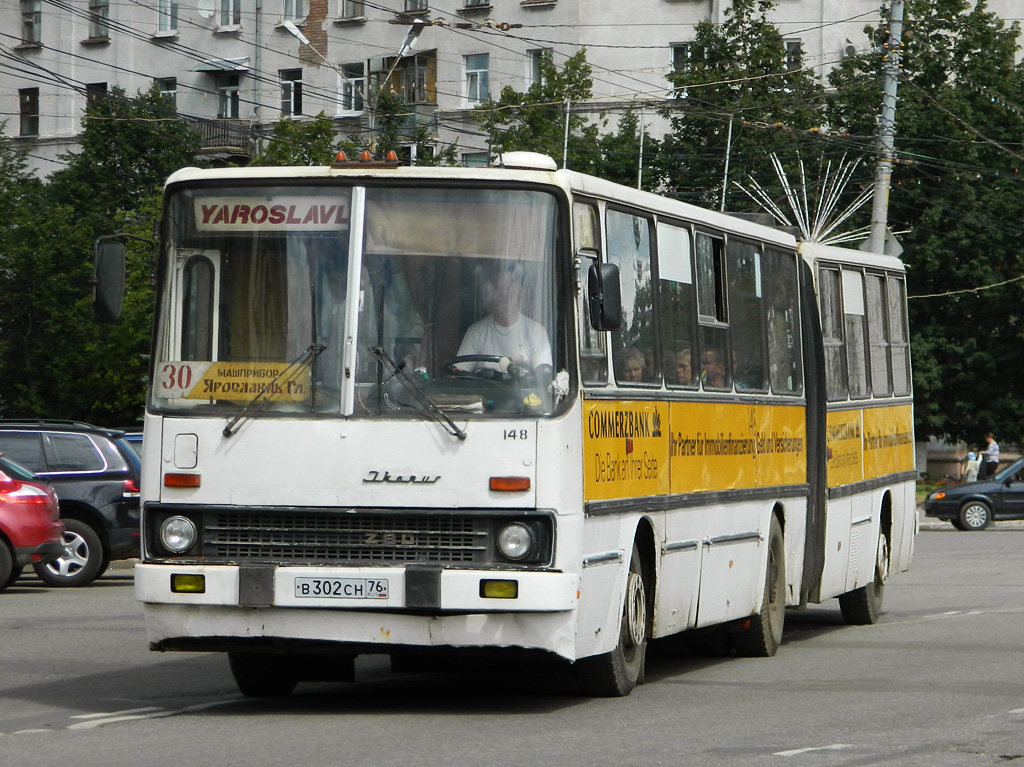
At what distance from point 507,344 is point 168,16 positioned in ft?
196

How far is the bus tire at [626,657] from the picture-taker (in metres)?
10.4

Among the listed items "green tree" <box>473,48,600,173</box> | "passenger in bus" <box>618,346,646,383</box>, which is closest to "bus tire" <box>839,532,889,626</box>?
"passenger in bus" <box>618,346,646,383</box>

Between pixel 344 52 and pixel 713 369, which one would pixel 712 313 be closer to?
pixel 713 369

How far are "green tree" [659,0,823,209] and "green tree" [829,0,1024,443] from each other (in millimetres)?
1871

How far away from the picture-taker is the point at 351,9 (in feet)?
211

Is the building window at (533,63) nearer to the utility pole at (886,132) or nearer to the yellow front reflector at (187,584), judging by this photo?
the utility pole at (886,132)

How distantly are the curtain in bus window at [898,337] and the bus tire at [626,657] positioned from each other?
293 inches

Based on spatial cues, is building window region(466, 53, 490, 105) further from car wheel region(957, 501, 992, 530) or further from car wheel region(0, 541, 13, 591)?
car wheel region(0, 541, 13, 591)

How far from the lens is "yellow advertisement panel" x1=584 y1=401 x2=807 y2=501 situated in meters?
10.2

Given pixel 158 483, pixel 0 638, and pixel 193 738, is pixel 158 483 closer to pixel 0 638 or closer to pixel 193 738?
pixel 193 738

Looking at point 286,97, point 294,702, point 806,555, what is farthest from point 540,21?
point 294,702

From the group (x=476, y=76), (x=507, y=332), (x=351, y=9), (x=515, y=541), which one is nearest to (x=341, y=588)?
(x=515, y=541)

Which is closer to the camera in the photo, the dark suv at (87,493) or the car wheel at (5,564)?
the car wheel at (5,564)

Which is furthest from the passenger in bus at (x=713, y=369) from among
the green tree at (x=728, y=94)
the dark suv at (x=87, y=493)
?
the green tree at (x=728, y=94)
